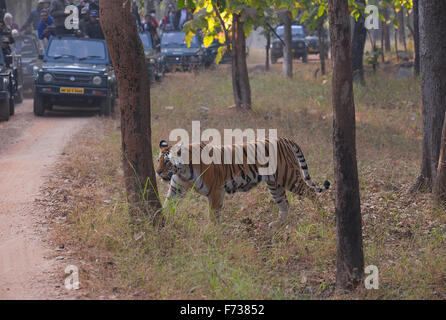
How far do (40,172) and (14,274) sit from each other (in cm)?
387

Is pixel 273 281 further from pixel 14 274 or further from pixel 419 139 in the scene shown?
pixel 419 139

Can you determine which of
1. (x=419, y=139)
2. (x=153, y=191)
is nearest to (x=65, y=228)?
(x=153, y=191)

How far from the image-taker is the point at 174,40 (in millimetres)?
25375

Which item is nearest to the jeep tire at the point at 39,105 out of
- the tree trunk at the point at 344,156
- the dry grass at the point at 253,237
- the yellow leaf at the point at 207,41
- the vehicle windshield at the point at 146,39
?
the dry grass at the point at 253,237

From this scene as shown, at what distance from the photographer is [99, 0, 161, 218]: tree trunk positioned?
6109 mm

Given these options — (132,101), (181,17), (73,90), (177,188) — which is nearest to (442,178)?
(177,188)

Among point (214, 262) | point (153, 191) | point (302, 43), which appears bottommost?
point (214, 262)

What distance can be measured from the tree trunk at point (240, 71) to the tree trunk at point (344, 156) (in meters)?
9.03

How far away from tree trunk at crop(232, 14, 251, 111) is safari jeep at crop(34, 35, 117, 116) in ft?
10.1

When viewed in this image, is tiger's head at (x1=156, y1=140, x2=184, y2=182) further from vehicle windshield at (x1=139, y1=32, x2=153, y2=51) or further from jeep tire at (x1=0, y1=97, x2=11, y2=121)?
vehicle windshield at (x1=139, y1=32, x2=153, y2=51)
